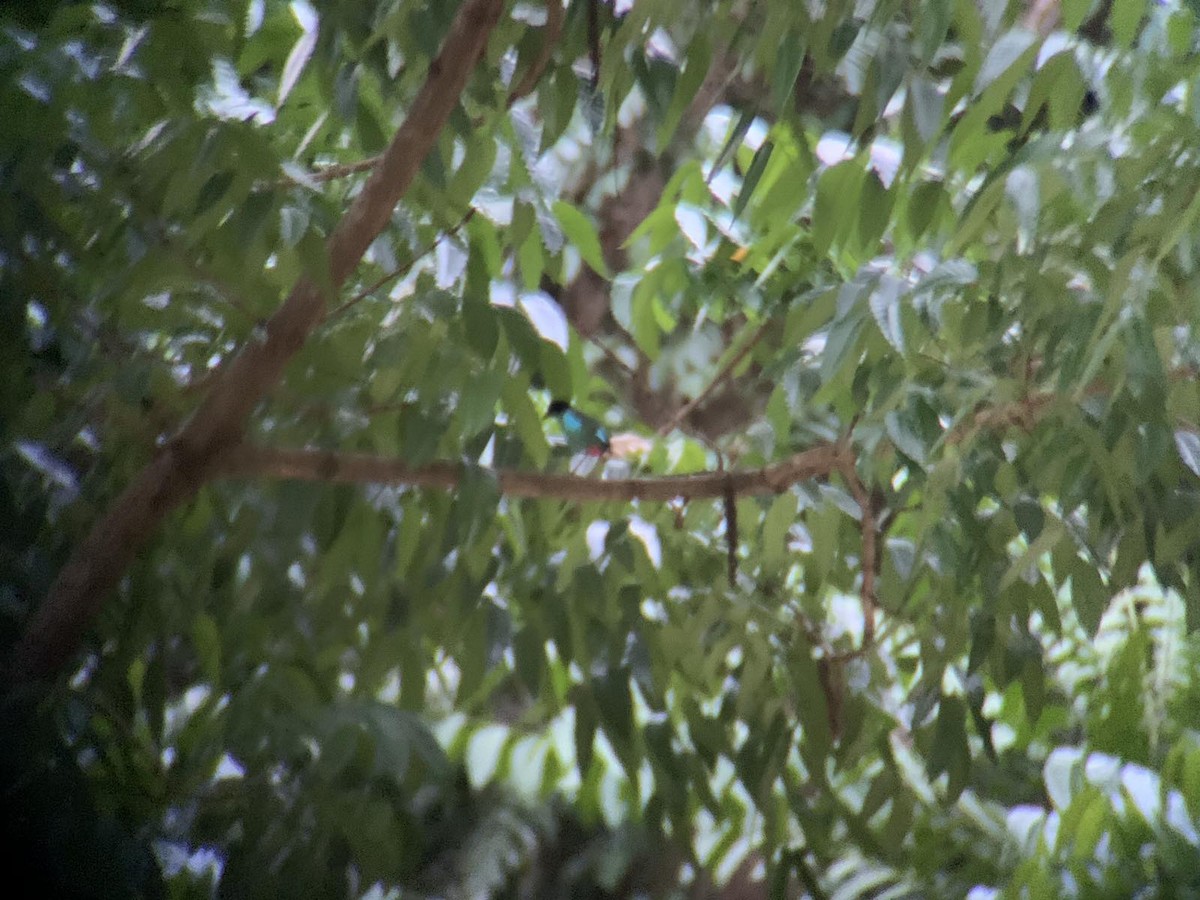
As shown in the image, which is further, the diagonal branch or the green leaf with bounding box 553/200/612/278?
the green leaf with bounding box 553/200/612/278

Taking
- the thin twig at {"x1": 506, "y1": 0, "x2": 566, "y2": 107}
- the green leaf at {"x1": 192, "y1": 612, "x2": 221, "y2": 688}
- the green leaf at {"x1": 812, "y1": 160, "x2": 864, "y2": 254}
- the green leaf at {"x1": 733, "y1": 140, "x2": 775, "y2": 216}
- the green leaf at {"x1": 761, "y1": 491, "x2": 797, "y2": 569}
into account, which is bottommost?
the green leaf at {"x1": 192, "y1": 612, "x2": 221, "y2": 688}

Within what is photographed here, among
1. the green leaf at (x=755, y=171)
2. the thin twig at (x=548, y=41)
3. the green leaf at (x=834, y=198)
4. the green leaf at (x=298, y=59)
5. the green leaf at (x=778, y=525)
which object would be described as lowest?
the green leaf at (x=778, y=525)

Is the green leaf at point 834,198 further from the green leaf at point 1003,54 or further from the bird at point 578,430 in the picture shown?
the bird at point 578,430

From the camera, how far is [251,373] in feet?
2.48

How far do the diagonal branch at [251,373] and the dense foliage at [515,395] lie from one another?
1 cm

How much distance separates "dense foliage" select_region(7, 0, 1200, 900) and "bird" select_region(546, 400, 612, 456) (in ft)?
0.05

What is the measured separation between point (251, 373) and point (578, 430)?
0.30 metres

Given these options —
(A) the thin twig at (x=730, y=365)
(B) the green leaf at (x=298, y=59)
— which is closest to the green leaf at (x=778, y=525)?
(A) the thin twig at (x=730, y=365)

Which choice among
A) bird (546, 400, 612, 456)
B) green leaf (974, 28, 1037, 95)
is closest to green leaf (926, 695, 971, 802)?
bird (546, 400, 612, 456)

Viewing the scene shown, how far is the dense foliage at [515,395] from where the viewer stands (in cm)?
68

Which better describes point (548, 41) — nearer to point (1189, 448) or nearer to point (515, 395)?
point (515, 395)

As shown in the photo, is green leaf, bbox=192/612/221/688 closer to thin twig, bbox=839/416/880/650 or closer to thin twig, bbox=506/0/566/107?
thin twig, bbox=506/0/566/107

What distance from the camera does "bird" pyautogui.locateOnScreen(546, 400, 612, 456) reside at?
94 cm

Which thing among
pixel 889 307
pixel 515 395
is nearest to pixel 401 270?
pixel 515 395
